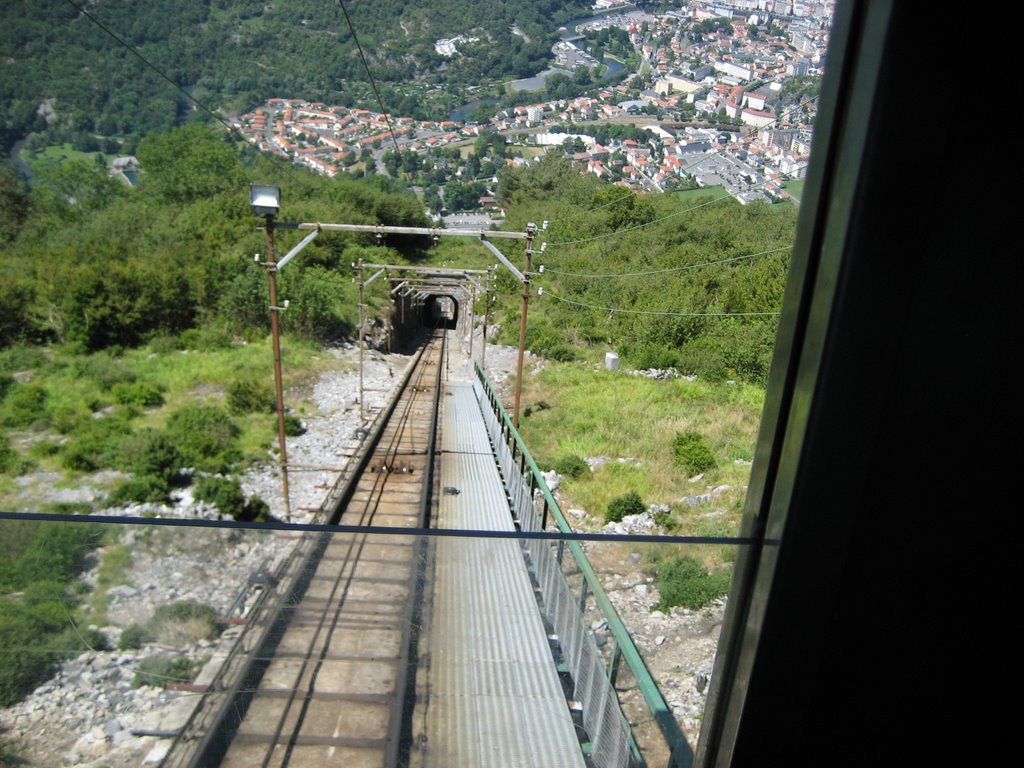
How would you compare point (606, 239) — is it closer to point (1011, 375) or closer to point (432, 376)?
point (432, 376)

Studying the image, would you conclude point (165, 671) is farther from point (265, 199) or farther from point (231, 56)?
point (231, 56)

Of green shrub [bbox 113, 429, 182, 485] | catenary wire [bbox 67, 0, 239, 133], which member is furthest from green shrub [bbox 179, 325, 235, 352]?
catenary wire [bbox 67, 0, 239, 133]

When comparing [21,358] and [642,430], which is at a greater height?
[642,430]

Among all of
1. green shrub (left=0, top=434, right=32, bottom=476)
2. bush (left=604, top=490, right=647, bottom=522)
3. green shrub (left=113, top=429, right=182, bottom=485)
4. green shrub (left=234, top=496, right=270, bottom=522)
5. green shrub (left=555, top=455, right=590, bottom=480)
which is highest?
bush (left=604, top=490, right=647, bottom=522)

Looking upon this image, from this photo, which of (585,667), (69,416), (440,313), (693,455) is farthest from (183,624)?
(440,313)

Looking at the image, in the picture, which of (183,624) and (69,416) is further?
(69,416)

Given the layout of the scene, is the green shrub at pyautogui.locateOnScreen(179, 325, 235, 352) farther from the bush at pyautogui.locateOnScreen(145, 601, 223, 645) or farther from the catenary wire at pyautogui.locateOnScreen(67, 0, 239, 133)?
the bush at pyautogui.locateOnScreen(145, 601, 223, 645)

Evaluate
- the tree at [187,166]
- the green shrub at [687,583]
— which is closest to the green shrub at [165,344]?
the tree at [187,166]

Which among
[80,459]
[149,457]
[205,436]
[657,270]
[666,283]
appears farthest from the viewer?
[657,270]
